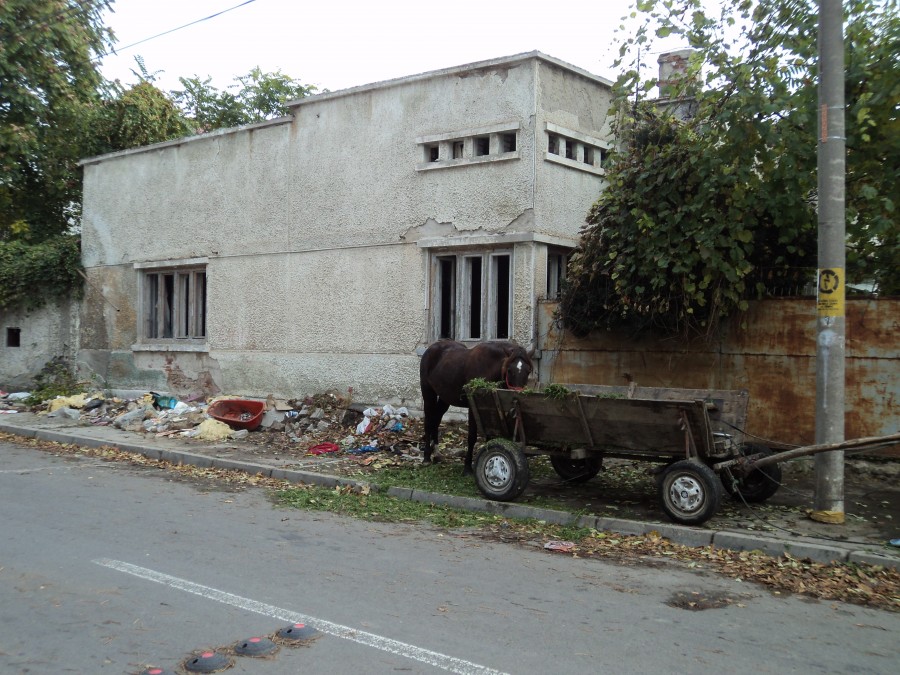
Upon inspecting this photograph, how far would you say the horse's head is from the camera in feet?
31.9

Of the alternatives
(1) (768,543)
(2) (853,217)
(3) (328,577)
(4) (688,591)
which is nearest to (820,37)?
(2) (853,217)

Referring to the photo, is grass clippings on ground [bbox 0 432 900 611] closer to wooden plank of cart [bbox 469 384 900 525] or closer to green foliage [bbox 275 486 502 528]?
green foliage [bbox 275 486 502 528]

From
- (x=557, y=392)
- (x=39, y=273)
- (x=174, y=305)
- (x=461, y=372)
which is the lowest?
(x=557, y=392)

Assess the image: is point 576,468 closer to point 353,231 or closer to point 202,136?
point 353,231

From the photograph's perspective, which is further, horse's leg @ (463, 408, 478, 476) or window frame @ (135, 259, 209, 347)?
window frame @ (135, 259, 209, 347)

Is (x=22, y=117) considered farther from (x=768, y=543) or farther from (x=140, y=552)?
(x=768, y=543)

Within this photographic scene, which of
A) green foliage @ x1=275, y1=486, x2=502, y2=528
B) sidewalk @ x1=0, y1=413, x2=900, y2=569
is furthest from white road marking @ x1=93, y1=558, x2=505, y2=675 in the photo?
sidewalk @ x1=0, y1=413, x2=900, y2=569

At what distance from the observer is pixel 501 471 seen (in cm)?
887

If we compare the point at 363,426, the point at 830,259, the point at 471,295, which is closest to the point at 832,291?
the point at 830,259

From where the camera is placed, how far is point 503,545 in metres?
7.46

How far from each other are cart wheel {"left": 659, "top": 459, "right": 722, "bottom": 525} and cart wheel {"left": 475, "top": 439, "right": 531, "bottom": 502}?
5.18 ft

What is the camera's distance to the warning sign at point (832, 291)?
26.2 feet

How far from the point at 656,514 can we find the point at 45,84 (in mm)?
18534

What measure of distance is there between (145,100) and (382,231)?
14.0m
